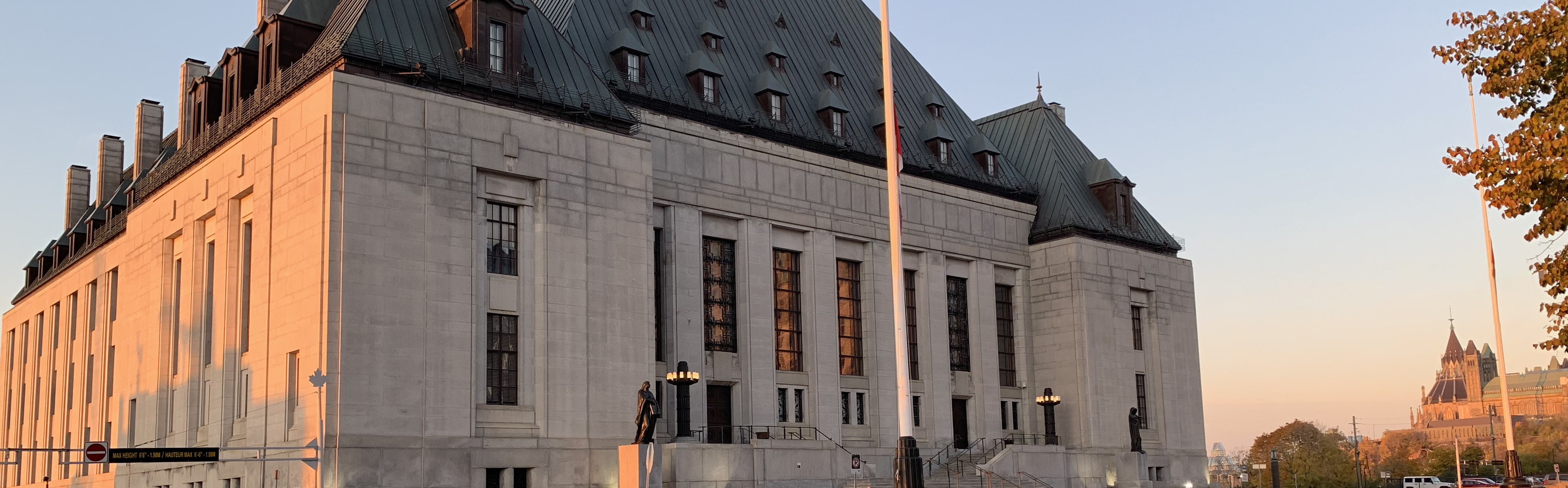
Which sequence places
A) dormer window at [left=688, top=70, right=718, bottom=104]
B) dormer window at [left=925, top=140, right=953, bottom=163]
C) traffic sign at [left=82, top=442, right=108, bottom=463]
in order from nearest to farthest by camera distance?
A: traffic sign at [left=82, top=442, right=108, bottom=463]
dormer window at [left=688, top=70, right=718, bottom=104]
dormer window at [left=925, top=140, right=953, bottom=163]

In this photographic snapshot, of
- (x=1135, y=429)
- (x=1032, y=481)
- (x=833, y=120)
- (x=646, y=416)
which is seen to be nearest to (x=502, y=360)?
(x=646, y=416)

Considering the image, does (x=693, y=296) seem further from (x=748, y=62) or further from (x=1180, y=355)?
(x=1180, y=355)

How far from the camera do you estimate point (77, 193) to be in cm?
7056

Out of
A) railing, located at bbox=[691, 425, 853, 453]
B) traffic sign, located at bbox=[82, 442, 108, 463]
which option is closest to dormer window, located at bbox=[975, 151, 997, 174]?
railing, located at bbox=[691, 425, 853, 453]

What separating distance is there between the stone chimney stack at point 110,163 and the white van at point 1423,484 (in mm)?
70914

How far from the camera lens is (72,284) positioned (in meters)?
60.8

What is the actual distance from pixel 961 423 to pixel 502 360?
74.5 feet

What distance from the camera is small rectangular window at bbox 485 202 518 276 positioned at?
1495 inches

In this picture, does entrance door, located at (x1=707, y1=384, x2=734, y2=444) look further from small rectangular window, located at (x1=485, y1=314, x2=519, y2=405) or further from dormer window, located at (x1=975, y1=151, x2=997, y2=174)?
dormer window, located at (x1=975, y1=151, x2=997, y2=174)

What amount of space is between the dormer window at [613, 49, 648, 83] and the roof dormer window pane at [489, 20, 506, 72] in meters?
6.24

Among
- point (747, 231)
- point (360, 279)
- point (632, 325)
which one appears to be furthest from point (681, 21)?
point (360, 279)

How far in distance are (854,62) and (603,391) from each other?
24.9m

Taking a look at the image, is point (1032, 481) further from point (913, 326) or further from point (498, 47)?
point (498, 47)

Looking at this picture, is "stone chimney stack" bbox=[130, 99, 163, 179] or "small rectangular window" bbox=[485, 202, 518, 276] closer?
"small rectangular window" bbox=[485, 202, 518, 276]
